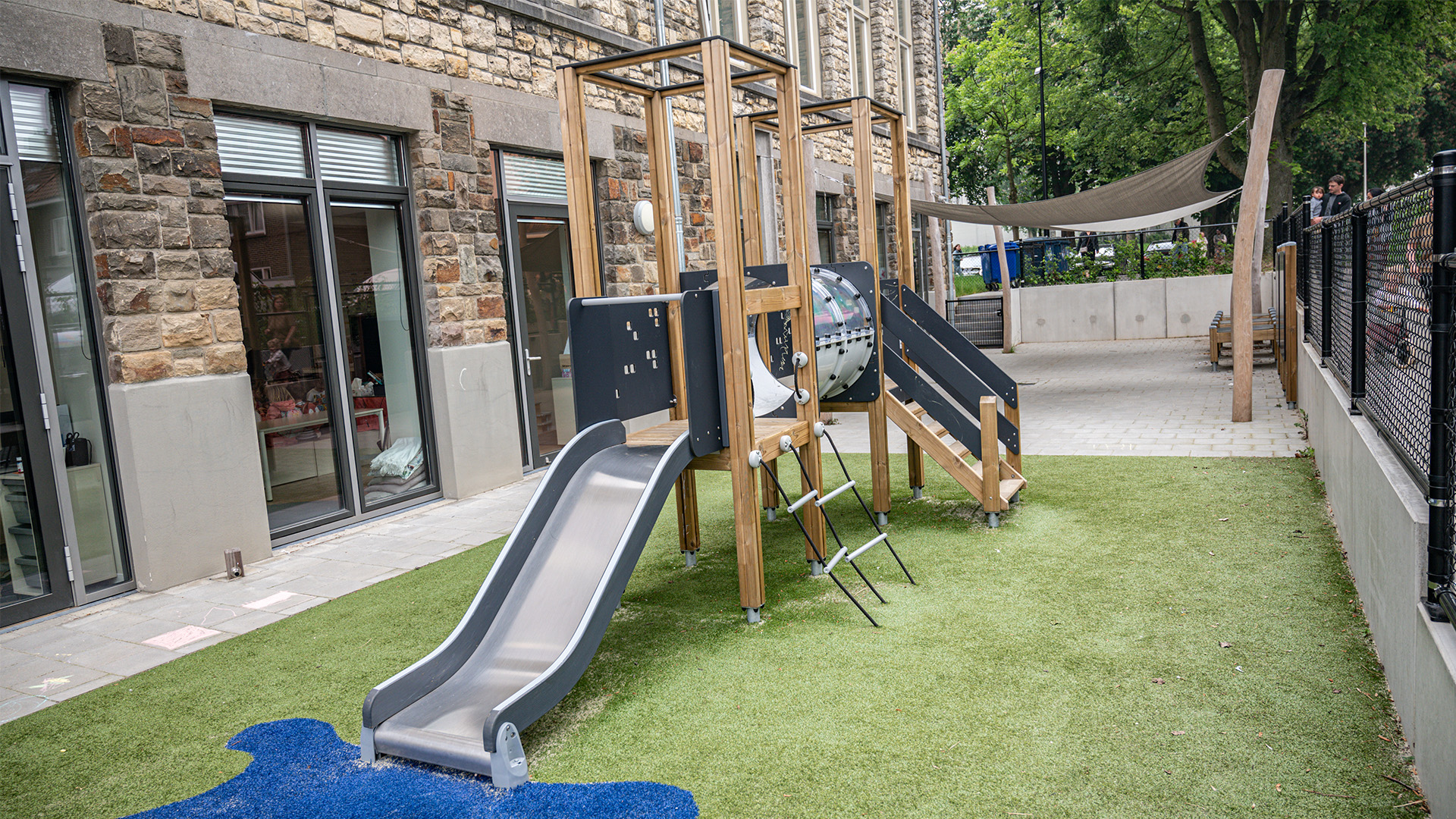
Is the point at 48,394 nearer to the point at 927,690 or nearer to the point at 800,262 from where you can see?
the point at 800,262

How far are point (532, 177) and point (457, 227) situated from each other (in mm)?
1120

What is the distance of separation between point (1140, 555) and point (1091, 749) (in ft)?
7.33

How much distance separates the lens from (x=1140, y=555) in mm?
4965

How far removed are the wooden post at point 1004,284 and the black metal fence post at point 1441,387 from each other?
11625 millimetres

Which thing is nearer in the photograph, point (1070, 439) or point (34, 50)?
point (34, 50)

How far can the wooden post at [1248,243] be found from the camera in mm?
8328

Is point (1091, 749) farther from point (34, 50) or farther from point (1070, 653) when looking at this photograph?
point (34, 50)

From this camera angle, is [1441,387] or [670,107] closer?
[1441,387]

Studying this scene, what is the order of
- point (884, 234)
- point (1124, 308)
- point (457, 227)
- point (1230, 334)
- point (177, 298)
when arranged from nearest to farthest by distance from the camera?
point (177, 298)
point (457, 227)
point (1230, 334)
point (884, 234)
point (1124, 308)

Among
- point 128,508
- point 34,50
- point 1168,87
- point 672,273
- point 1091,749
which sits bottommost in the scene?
point 1091,749

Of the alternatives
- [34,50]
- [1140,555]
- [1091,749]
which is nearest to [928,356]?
[1140,555]

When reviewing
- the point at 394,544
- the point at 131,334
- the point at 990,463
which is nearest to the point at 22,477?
the point at 131,334

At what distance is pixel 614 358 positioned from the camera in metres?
4.41

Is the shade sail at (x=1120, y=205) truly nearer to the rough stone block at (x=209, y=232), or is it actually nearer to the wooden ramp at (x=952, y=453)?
the wooden ramp at (x=952, y=453)
